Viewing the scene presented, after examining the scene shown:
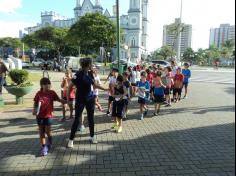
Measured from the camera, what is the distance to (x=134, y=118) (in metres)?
8.55

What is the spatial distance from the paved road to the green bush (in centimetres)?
220

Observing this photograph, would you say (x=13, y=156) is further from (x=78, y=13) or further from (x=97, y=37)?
(x=78, y=13)

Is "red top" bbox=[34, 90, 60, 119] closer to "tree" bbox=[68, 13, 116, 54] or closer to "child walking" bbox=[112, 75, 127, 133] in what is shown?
"child walking" bbox=[112, 75, 127, 133]

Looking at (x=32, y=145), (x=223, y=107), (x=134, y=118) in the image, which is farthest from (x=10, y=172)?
(x=223, y=107)

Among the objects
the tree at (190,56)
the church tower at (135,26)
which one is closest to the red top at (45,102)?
the church tower at (135,26)

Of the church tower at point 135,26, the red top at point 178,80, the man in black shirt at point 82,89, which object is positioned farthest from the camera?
the church tower at point 135,26

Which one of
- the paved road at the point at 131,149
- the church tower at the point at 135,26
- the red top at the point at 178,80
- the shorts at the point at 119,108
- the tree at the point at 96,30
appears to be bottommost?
the paved road at the point at 131,149

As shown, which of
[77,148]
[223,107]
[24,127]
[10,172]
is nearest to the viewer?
[10,172]

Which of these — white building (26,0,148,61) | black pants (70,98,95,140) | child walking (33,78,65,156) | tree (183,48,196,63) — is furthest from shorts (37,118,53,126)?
tree (183,48,196,63)

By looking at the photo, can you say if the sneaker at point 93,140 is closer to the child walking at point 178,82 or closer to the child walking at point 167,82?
the child walking at point 167,82

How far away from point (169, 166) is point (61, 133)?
10.0 feet

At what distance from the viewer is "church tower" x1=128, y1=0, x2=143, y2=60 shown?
87281 millimetres

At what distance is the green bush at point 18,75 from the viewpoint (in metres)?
10.3

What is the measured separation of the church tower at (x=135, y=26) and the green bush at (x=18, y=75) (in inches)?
Answer: 3010
